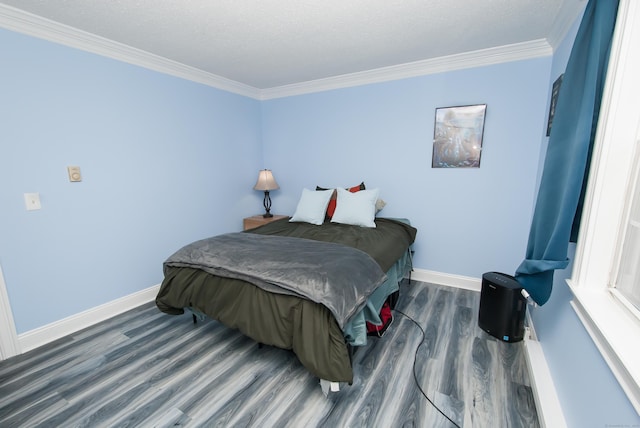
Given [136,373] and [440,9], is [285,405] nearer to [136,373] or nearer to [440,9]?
[136,373]

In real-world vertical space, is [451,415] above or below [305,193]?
below

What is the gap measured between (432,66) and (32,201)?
11.8 ft

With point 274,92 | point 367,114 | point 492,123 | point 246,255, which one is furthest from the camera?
point 274,92

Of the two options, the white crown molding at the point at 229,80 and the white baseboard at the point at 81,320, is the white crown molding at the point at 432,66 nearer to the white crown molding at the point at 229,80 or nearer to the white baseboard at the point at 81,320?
the white crown molding at the point at 229,80

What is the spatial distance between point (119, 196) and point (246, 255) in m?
1.46

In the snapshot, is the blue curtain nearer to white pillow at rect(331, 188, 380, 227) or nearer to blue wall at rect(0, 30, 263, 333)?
white pillow at rect(331, 188, 380, 227)

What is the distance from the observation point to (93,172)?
2.27m

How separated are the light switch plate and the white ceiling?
1.21m

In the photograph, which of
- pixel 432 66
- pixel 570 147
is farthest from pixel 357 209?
pixel 570 147

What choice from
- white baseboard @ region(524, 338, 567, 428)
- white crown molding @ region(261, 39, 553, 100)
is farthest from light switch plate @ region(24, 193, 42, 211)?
white baseboard @ region(524, 338, 567, 428)

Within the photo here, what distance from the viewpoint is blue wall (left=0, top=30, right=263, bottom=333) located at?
1.90 meters

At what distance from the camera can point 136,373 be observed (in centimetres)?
177

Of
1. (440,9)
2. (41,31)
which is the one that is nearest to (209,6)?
(41,31)

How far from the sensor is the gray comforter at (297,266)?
1.52 meters
